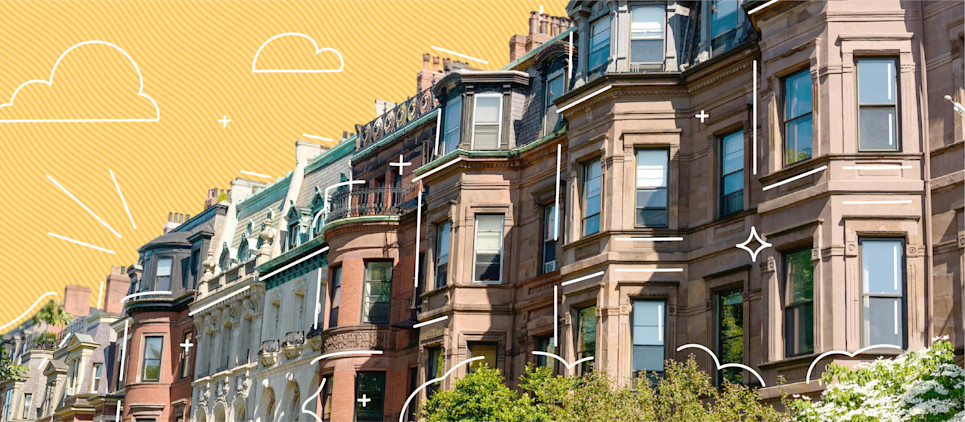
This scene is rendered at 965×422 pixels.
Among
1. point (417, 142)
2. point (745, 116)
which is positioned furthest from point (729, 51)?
point (417, 142)

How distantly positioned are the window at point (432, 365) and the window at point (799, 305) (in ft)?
47.6

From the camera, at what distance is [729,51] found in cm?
3272

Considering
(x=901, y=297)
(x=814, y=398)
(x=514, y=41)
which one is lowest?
(x=814, y=398)

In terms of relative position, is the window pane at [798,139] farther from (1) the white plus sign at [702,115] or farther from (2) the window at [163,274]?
(2) the window at [163,274]

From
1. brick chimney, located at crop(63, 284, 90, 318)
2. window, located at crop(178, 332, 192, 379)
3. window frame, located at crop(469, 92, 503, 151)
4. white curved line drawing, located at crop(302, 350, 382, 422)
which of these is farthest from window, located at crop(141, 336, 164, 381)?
brick chimney, located at crop(63, 284, 90, 318)

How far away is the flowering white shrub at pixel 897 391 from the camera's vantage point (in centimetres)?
2306

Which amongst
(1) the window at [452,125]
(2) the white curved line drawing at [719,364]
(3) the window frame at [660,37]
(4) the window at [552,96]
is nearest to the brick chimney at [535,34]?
(1) the window at [452,125]

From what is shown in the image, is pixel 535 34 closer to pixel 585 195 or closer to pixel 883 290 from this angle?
pixel 585 195

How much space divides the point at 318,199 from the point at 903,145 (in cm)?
2979

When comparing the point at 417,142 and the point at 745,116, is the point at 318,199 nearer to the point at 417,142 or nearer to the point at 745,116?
the point at 417,142

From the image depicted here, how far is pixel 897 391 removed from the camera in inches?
945

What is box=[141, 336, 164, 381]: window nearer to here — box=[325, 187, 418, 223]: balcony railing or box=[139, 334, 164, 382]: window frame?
box=[139, 334, 164, 382]: window frame

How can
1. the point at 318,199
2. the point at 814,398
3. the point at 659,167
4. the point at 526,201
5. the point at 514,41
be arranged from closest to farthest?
the point at 814,398, the point at 659,167, the point at 526,201, the point at 514,41, the point at 318,199

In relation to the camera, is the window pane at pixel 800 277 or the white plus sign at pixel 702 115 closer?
the window pane at pixel 800 277
